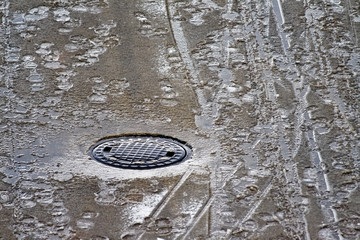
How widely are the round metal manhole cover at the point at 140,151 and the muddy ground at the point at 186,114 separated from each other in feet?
0.30

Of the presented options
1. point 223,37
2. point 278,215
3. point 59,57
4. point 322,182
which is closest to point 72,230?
point 278,215

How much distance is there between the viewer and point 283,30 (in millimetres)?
9156

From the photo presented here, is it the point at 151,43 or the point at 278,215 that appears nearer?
the point at 278,215

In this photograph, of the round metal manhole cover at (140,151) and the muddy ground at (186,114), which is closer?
the muddy ground at (186,114)

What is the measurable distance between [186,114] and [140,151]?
804 millimetres

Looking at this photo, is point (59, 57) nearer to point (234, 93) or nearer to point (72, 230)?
point (234, 93)

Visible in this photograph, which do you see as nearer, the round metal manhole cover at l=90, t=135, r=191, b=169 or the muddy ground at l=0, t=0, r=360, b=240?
the muddy ground at l=0, t=0, r=360, b=240

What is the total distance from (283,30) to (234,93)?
4.93 feet

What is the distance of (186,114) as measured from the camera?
7.75 metres

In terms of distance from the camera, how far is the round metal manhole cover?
705cm

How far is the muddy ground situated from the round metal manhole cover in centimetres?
9

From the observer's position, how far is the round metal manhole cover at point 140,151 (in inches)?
278

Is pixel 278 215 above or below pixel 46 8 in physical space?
below

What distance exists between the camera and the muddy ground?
6508mm
